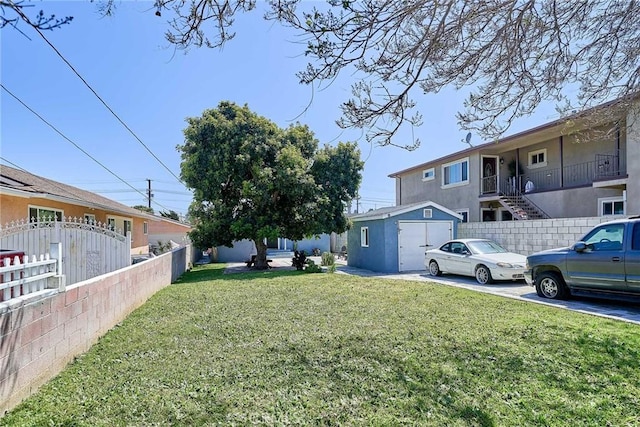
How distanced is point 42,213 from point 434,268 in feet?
46.5

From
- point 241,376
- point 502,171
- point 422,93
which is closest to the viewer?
point 241,376

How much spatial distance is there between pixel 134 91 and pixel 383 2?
37.4 feet

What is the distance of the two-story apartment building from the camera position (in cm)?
1402

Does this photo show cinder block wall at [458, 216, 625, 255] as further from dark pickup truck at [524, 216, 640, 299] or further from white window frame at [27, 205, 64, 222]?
white window frame at [27, 205, 64, 222]

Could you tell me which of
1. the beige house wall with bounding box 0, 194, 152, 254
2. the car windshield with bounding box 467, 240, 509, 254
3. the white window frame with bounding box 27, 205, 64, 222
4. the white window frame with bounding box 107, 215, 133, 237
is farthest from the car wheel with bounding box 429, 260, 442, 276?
the white window frame with bounding box 107, 215, 133, 237

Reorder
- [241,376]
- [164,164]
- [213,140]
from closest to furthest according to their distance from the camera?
1. [241,376]
2. [213,140]
3. [164,164]

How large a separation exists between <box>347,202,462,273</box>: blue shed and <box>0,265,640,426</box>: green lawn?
8295 mm

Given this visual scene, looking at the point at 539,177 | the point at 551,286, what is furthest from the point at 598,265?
the point at 539,177

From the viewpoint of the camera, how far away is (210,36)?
4.62m

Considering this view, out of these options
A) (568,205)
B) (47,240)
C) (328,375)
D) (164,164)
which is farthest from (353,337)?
(164,164)

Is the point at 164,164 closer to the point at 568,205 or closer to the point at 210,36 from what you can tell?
the point at 210,36

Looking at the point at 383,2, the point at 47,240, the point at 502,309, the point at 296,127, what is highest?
the point at 296,127

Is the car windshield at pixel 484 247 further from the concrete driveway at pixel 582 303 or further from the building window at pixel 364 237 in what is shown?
the building window at pixel 364 237

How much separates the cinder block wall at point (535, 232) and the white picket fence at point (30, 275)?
44.4ft
